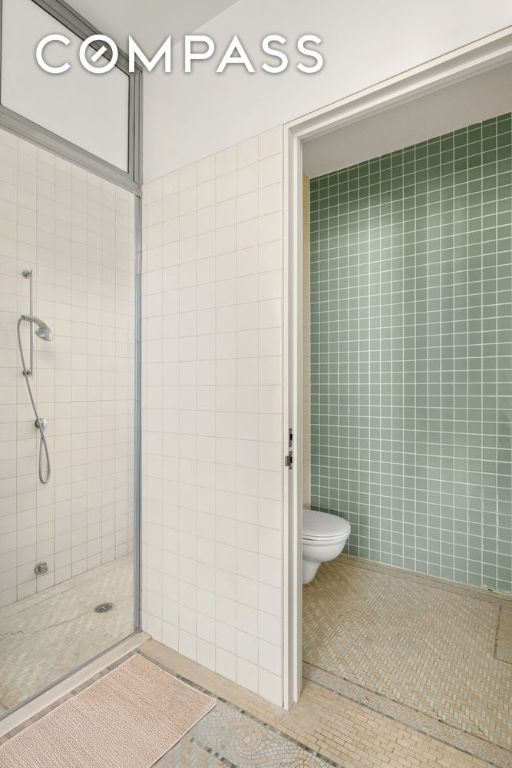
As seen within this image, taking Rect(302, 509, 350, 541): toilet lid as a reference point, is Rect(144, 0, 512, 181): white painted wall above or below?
above

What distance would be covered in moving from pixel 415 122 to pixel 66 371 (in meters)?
2.19

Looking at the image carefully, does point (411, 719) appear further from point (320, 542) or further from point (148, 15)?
point (148, 15)

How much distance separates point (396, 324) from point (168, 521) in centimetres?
179

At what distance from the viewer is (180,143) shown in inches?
71.6

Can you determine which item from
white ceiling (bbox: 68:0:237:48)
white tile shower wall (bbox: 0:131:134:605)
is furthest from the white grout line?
white ceiling (bbox: 68:0:237:48)

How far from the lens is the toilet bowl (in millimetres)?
2162

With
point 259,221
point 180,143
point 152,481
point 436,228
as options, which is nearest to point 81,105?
point 180,143

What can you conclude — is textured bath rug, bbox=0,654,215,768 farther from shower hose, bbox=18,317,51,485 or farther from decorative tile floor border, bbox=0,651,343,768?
shower hose, bbox=18,317,51,485

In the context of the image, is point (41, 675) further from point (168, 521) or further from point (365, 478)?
point (365, 478)

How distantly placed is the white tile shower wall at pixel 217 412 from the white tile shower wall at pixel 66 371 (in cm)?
14

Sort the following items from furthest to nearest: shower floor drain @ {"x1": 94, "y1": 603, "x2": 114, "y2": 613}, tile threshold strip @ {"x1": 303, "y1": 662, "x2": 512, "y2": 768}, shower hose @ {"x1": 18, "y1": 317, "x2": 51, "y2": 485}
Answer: shower floor drain @ {"x1": 94, "y1": 603, "x2": 114, "y2": 613}, shower hose @ {"x1": 18, "y1": 317, "x2": 51, "y2": 485}, tile threshold strip @ {"x1": 303, "y1": 662, "x2": 512, "y2": 768}

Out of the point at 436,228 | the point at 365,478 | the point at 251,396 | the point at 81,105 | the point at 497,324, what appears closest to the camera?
the point at 251,396

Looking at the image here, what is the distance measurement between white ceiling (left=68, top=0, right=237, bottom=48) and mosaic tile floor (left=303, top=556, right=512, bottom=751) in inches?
108

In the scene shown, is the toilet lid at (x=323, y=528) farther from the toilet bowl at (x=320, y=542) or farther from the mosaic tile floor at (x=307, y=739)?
the mosaic tile floor at (x=307, y=739)
